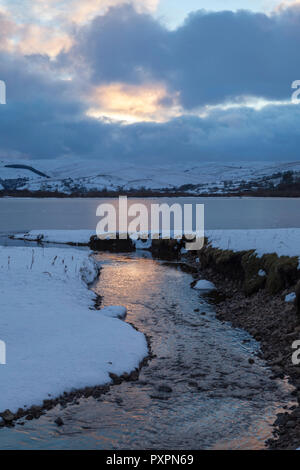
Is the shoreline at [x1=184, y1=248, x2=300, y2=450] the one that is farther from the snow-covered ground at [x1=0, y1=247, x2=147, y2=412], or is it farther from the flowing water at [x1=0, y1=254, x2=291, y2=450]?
the snow-covered ground at [x1=0, y1=247, x2=147, y2=412]

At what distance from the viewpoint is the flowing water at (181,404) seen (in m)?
8.77

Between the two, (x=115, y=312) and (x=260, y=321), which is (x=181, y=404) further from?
(x=115, y=312)

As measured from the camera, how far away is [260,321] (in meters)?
16.6

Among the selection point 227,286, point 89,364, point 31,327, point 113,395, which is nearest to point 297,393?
point 113,395

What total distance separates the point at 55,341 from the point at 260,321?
8.39 m

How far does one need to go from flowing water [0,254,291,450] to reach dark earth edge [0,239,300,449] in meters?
0.30

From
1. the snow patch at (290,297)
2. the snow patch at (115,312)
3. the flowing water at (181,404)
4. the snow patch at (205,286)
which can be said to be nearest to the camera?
the flowing water at (181,404)

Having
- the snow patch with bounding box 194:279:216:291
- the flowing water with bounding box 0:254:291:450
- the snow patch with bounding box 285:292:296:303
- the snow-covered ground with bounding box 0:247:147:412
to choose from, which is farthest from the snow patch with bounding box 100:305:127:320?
the snow patch with bounding box 285:292:296:303

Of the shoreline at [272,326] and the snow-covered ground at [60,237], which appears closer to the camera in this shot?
the shoreline at [272,326]

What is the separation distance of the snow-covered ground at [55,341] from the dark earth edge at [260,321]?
0.35 meters

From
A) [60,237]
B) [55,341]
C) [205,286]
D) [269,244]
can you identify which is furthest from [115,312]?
[60,237]

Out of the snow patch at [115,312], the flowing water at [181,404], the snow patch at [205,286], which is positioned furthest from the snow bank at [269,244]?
the snow patch at [115,312]

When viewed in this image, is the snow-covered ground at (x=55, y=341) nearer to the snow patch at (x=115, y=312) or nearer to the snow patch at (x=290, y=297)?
the snow patch at (x=115, y=312)

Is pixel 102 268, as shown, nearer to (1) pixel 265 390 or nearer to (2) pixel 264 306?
(2) pixel 264 306
